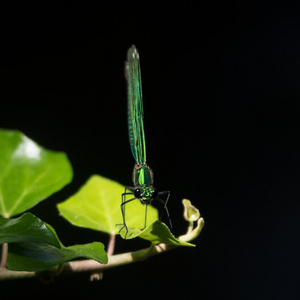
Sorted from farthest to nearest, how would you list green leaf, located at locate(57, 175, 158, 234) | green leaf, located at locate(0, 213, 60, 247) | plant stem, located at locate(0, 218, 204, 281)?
1. green leaf, located at locate(57, 175, 158, 234)
2. plant stem, located at locate(0, 218, 204, 281)
3. green leaf, located at locate(0, 213, 60, 247)

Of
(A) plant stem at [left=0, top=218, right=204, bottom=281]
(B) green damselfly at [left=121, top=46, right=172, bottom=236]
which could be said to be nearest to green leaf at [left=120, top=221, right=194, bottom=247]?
(A) plant stem at [left=0, top=218, right=204, bottom=281]

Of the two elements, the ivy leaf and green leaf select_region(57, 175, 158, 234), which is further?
green leaf select_region(57, 175, 158, 234)

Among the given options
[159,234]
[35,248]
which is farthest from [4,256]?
[159,234]

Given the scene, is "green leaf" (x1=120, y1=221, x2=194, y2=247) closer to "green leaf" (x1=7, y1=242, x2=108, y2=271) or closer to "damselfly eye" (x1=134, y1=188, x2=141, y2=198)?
"green leaf" (x1=7, y1=242, x2=108, y2=271)

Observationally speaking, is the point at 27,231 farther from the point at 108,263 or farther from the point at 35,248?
the point at 108,263

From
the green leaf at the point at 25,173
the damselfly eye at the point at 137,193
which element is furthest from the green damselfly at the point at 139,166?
the green leaf at the point at 25,173

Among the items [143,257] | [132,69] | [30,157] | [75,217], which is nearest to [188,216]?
[143,257]
